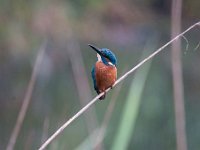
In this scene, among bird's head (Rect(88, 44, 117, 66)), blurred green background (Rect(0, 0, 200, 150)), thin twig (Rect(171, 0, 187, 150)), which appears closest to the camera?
thin twig (Rect(171, 0, 187, 150))

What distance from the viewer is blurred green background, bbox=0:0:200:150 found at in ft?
25.1

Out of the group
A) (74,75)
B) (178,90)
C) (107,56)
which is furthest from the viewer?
(74,75)

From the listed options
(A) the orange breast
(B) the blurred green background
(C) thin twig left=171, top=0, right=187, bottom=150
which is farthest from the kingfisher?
(B) the blurred green background

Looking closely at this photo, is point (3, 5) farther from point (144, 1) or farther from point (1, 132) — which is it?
point (144, 1)

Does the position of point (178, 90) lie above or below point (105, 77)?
below

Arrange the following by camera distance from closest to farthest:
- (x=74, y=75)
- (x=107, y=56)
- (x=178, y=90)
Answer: (x=178, y=90) < (x=107, y=56) < (x=74, y=75)

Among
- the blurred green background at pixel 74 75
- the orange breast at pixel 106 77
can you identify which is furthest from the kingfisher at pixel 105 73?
the blurred green background at pixel 74 75

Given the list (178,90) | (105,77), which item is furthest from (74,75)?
(178,90)

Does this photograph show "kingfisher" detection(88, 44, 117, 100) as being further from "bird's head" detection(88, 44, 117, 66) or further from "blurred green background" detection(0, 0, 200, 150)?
"blurred green background" detection(0, 0, 200, 150)

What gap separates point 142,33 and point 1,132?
7826 millimetres

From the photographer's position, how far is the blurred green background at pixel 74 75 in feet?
25.1

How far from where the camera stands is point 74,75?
815 centimetres

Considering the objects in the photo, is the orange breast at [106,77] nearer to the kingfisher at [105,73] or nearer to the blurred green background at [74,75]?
the kingfisher at [105,73]

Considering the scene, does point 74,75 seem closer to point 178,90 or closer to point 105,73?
point 105,73
